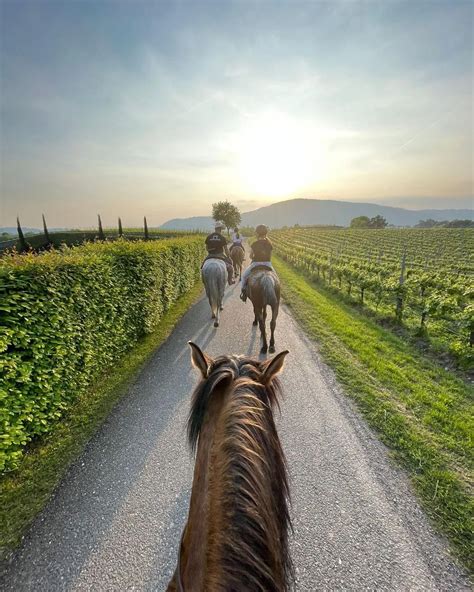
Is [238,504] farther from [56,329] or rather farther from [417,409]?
[417,409]

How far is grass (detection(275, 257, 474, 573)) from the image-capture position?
112 inches

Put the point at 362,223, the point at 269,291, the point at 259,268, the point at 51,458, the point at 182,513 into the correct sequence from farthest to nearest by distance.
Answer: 1. the point at 362,223
2. the point at 259,268
3. the point at 269,291
4. the point at 51,458
5. the point at 182,513

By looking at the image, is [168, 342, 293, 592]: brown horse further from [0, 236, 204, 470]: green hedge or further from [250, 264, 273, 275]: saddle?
[250, 264, 273, 275]: saddle

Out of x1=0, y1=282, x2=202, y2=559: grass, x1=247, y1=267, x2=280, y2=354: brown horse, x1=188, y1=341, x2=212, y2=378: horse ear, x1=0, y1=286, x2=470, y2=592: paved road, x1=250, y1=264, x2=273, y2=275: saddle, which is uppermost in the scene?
x1=250, y1=264, x2=273, y2=275: saddle

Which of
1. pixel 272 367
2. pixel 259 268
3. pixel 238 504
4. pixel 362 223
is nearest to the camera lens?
pixel 238 504

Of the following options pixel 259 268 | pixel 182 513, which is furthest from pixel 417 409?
pixel 259 268

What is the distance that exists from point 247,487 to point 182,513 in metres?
2.42

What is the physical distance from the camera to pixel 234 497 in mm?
1099

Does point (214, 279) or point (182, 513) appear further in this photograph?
point (214, 279)

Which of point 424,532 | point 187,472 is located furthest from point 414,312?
point 187,472

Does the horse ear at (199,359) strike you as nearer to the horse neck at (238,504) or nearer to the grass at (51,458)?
the horse neck at (238,504)

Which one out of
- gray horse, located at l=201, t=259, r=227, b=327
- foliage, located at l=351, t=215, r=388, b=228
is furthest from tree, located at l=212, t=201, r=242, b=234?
foliage, located at l=351, t=215, r=388, b=228

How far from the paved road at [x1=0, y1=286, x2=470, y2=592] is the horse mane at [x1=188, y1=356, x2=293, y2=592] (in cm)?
176

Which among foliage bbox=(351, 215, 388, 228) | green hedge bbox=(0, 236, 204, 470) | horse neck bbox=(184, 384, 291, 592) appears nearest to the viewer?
horse neck bbox=(184, 384, 291, 592)
